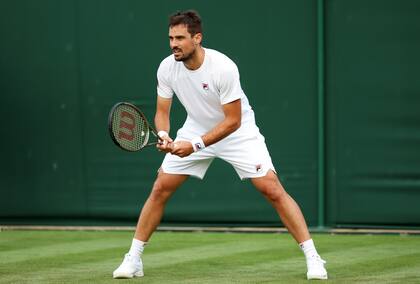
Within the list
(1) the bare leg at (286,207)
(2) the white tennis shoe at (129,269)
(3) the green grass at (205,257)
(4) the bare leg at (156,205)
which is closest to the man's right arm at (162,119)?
(4) the bare leg at (156,205)

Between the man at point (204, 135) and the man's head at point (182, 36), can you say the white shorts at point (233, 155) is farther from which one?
the man's head at point (182, 36)

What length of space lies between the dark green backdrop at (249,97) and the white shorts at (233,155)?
9.05 feet

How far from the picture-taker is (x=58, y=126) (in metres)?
10.2

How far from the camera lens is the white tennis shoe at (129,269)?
662cm

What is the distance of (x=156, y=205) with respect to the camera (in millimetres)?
6773

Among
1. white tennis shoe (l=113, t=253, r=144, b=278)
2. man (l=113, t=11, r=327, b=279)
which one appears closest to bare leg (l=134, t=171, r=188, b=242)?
man (l=113, t=11, r=327, b=279)

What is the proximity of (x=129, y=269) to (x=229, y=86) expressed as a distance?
4.36ft

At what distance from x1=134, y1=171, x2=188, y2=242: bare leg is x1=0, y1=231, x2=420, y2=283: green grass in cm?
30

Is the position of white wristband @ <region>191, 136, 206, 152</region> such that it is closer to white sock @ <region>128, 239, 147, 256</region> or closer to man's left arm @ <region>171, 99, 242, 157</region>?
man's left arm @ <region>171, 99, 242, 157</region>

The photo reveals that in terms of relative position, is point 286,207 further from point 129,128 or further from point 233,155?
point 129,128

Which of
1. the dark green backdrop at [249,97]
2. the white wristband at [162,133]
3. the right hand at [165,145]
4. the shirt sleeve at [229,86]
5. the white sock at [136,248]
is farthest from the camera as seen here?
the dark green backdrop at [249,97]

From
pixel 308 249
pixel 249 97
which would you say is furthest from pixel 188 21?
pixel 249 97

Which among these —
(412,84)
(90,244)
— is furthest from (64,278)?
(412,84)

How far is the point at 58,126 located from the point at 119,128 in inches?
151
